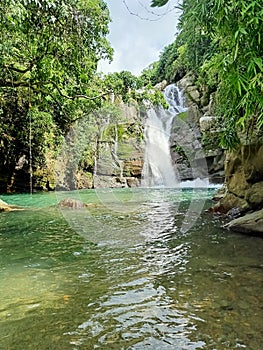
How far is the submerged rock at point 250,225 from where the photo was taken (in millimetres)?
5586

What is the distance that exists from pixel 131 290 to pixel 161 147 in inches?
835

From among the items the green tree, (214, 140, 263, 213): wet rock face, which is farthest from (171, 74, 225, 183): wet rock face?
the green tree

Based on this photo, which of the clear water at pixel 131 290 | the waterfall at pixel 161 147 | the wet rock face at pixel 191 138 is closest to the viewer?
the clear water at pixel 131 290

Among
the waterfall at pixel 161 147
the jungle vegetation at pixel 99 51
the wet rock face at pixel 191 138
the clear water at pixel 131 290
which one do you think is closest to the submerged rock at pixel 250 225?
the clear water at pixel 131 290

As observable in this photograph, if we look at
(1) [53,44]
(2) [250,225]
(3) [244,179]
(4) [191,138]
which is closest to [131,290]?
(2) [250,225]

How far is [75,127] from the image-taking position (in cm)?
2145

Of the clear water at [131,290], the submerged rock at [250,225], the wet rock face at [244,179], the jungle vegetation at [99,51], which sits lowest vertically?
the clear water at [131,290]

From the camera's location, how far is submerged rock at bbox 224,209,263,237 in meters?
5.59

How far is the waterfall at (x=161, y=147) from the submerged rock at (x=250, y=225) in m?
16.9

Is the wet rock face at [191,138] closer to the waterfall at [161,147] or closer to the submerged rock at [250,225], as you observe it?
the waterfall at [161,147]

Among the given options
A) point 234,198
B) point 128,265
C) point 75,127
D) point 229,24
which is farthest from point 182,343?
point 75,127

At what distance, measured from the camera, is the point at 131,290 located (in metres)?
3.29

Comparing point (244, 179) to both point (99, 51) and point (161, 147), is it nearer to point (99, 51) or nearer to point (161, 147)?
point (99, 51)

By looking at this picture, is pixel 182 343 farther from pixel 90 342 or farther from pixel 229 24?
pixel 229 24
